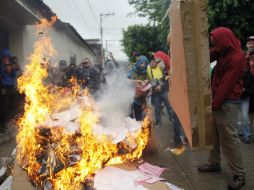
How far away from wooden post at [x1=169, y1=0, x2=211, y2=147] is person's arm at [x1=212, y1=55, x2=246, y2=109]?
42.2 inches

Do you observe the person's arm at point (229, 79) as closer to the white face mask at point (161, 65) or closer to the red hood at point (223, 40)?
the red hood at point (223, 40)

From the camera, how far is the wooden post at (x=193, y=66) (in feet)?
10.8

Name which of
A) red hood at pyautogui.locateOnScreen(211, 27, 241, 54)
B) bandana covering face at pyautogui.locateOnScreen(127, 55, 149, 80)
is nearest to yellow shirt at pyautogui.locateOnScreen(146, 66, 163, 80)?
bandana covering face at pyautogui.locateOnScreen(127, 55, 149, 80)

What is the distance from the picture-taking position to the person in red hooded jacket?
→ 4656 mm

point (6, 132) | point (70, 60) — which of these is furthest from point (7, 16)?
point (70, 60)

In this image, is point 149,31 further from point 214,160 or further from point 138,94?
point 214,160

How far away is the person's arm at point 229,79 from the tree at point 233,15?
6736mm

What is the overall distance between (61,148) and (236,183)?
7.54ft

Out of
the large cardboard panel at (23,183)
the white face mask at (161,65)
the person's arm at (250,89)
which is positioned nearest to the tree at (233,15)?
the white face mask at (161,65)

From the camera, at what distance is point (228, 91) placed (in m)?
4.71

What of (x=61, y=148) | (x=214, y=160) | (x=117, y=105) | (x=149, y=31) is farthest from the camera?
(x=149, y=31)

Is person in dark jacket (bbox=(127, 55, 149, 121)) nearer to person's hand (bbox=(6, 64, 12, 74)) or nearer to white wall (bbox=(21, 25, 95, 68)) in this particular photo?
person's hand (bbox=(6, 64, 12, 74))

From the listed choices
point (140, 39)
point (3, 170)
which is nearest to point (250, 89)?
point (3, 170)

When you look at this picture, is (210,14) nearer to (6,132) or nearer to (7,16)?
(7,16)
